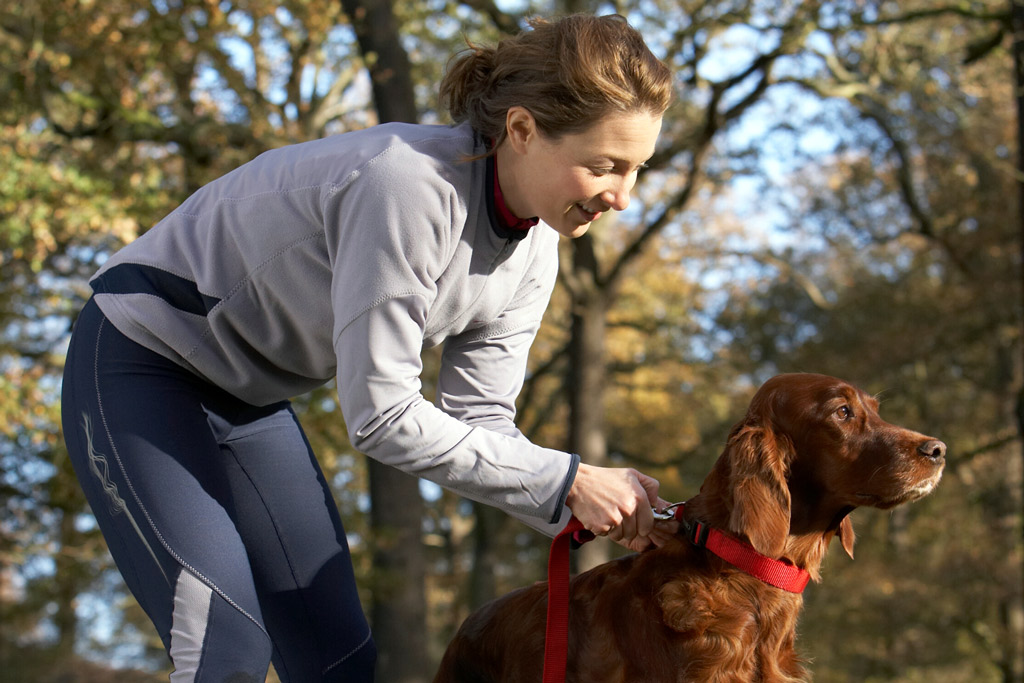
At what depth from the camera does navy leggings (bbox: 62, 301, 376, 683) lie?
6.45 feet

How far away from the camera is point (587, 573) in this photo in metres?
2.71

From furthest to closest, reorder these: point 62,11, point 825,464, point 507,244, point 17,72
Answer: point 62,11 → point 17,72 → point 825,464 → point 507,244

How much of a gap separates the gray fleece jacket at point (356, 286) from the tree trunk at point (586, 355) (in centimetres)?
963

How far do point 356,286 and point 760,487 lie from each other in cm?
119

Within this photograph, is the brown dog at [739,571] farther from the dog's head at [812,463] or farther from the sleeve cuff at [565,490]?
the sleeve cuff at [565,490]

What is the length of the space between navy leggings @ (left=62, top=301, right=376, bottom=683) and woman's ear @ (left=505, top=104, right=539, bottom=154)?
88cm

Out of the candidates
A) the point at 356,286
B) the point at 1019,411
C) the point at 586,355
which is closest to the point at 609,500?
the point at 356,286

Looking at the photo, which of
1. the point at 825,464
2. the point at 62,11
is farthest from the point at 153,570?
the point at 62,11

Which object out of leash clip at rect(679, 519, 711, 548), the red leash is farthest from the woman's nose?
leash clip at rect(679, 519, 711, 548)

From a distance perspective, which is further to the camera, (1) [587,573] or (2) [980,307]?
(2) [980,307]

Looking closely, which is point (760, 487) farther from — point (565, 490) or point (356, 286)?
point (356, 286)

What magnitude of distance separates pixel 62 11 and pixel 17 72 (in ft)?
3.17

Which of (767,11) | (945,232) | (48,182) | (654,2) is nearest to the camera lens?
(48,182)

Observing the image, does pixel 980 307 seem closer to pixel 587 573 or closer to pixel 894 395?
pixel 894 395
